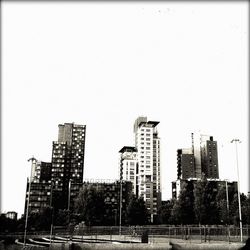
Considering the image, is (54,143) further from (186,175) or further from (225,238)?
(225,238)

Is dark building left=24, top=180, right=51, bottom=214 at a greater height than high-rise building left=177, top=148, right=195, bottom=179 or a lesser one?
lesser

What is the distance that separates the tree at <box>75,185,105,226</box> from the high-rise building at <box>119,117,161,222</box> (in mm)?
83026

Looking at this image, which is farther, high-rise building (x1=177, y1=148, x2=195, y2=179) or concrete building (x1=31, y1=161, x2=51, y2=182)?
high-rise building (x1=177, y1=148, x2=195, y2=179)

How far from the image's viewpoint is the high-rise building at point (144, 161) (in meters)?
164

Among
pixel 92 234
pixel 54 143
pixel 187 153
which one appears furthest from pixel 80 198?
pixel 187 153

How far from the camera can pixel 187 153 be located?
196250mm

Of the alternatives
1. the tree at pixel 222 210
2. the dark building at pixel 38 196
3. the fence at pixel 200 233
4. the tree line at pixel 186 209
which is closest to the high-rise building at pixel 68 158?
the dark building at pixel 38 196

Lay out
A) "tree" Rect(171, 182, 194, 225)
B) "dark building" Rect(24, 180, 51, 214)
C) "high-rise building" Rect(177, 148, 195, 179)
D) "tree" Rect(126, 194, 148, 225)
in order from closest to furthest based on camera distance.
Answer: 1. "tree" Rect(171, 182, 194, 225)
2. "tree" Rect(126, 194, 148, 225)
3. "dark building" Rect(24, 180, 51, 214)
4. "high-rise building" Rect(177, 148, 195, 179)

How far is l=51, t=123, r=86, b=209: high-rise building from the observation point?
163 meters

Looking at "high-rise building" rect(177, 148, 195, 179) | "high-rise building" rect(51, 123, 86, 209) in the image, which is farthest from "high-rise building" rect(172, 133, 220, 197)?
"high-rise building" rect(51, 123, 86, 209)

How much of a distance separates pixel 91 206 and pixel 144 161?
313ft

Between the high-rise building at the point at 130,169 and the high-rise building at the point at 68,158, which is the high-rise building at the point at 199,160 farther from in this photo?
the high-rise building at the point at 68,158

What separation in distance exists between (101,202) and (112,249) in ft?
201

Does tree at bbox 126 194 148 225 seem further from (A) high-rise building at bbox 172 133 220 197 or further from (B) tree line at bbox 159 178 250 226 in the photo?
(A) high-rise building at bbox 172 133 220 197
